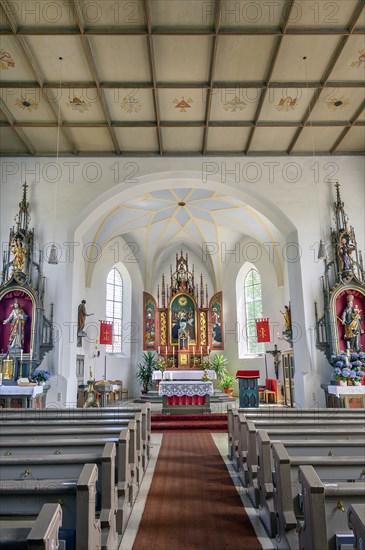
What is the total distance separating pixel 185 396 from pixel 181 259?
7687 millimetres

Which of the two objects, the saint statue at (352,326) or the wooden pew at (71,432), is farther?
the saint statue at (352,326)

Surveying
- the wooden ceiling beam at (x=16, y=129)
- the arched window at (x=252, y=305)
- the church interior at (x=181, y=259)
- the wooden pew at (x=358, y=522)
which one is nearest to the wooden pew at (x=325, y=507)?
the church interior at (x=181, y=259)

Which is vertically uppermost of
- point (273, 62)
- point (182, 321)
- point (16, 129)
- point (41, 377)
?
point (273, 62)

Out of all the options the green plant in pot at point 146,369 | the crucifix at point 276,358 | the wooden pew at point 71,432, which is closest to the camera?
the wooden pew at point 71,432

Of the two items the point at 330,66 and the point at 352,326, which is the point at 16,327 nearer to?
the point at 352,326

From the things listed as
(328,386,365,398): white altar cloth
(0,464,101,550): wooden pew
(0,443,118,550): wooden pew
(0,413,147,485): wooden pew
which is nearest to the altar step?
(328,386,365,398): white altar cloth

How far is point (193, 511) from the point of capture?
465 centimetres

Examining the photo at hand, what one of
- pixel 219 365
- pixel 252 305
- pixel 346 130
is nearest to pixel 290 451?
pixel 346 130

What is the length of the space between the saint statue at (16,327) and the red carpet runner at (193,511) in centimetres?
565

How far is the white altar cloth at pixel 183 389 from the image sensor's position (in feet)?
41.6

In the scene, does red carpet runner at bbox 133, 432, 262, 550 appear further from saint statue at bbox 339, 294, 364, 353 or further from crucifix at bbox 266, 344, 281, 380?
crucifix at bbox 266, 344, 281, 380

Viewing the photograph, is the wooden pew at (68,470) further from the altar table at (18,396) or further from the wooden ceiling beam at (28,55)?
the wooden ceiling beam at (28,55)

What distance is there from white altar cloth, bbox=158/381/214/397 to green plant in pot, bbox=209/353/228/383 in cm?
564

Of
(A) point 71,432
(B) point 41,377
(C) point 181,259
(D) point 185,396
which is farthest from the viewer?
(C) point 181,259
